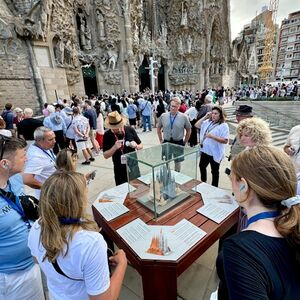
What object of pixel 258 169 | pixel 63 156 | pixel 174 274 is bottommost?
pixel 174 274

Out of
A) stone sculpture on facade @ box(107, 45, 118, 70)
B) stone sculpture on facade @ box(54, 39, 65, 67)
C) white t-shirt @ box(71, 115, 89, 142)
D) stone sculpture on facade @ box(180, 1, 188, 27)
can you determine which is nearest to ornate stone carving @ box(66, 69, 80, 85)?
stone sculpture on facade @ box(54, 39, 65, 67)

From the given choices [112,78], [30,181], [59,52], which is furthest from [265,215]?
[112,78]

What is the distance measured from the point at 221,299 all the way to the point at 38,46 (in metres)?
14.0

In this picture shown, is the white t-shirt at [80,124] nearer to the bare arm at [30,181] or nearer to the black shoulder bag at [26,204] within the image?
the bare arm at [30,181]

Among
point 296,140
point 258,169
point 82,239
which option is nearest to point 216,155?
point 296,140

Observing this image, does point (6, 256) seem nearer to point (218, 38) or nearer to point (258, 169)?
point (258, 169)

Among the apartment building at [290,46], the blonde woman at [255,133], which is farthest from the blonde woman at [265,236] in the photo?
the apartment building at [290,46]

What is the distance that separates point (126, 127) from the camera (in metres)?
3.02

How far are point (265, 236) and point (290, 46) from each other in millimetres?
76164

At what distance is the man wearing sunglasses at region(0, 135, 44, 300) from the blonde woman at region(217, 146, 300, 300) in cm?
136

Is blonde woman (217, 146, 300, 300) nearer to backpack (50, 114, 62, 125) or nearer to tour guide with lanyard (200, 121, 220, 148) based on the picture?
tour guide with lanyard (200, 121, 220, 148)

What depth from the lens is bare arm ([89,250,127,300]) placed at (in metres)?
0.99

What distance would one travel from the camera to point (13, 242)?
4.44 ft

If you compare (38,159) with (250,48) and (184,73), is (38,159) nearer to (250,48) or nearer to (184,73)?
(184,73)
